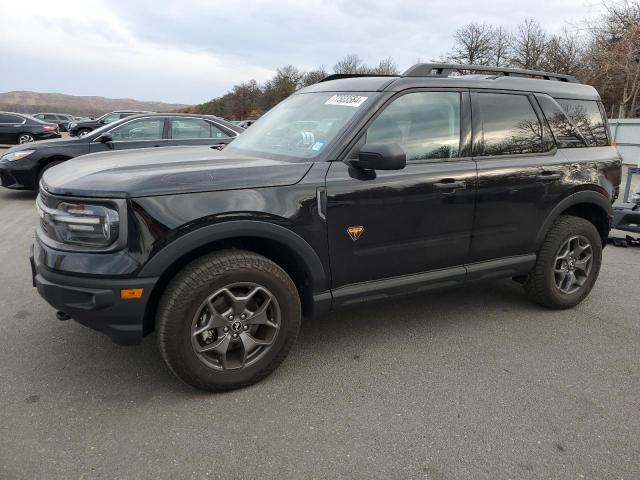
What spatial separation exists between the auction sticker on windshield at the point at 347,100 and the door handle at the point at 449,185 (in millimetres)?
737

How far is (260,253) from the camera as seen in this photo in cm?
Answer: 292

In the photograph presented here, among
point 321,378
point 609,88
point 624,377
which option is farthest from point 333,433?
point 609,88

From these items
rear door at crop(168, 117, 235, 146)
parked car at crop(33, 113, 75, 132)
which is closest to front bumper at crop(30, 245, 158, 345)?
rear door at crop(168, 117, 235, 146)

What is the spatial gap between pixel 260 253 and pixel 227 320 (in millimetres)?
463

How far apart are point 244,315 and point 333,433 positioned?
0.80 meters

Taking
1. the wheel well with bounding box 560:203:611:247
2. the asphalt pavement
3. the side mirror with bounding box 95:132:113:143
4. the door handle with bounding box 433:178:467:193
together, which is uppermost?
the side mirror with bounding box 95:132:113:143

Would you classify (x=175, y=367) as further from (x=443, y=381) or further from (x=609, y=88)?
(x=609, y=88)

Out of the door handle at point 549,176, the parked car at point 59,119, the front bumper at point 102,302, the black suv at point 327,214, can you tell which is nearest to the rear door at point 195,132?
the black suv at point 327,214

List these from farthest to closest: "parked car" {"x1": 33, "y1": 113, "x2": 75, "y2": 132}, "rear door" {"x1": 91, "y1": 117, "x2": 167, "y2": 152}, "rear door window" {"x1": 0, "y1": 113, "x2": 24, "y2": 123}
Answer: "parked car" {"x1": 33, "y1": 113, "x2": 75, "y2": 132}
"rear door window" {"x1": 0, "y1": 113, "x2": 24, "y2": 123}
"rear door" {"x1": 91, "y1": 117, "x2": 167, "y2": 152}

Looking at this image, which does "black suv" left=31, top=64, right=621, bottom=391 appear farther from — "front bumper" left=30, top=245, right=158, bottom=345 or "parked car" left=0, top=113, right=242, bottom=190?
"parked car" left=0, top=113, right=242, bottom=190

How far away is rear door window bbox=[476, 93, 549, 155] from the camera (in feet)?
11.5

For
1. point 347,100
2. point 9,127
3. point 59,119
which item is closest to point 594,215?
point 347,100

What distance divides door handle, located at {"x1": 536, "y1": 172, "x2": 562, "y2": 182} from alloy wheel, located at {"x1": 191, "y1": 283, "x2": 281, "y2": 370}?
230cm

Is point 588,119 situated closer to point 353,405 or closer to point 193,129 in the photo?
point 353,405
